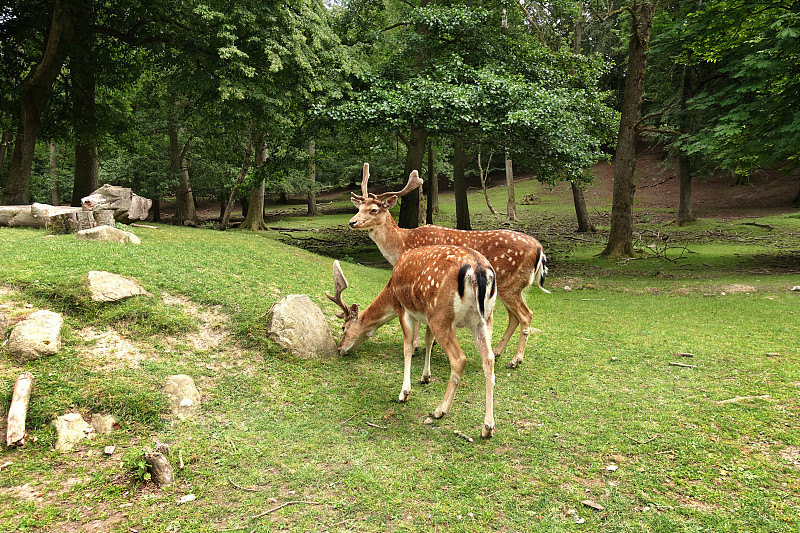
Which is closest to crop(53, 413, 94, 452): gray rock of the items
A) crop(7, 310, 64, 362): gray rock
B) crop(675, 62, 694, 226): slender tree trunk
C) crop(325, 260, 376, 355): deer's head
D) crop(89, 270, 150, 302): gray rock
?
crop(7, 310, 64, 362): gray rock

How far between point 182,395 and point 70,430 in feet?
2.98

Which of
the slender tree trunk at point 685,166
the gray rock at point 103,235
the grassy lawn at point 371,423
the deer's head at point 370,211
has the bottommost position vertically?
the grassy lawn at point 371,423

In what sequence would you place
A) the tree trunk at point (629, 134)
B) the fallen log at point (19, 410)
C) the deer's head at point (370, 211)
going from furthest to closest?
the tree trunk at point (629, 134)
the deer's head at point (370, 211)
the fallen log at point (19, 410)

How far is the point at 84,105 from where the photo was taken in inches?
549

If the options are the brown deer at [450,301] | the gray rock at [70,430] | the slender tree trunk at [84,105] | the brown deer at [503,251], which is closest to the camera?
the gray rock at [70,430]

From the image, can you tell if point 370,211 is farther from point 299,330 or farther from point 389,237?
point 299,330

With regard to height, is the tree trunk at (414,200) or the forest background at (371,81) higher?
the forest background at (371,81)

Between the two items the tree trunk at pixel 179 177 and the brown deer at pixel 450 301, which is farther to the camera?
the tree trunk at pixel 179 177

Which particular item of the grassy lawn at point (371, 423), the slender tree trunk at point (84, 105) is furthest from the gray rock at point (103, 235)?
the slender tree trunk at point (84, 105)

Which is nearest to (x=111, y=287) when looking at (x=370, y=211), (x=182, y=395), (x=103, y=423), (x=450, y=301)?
(x=182, y=395)

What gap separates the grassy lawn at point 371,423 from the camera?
3199 mm

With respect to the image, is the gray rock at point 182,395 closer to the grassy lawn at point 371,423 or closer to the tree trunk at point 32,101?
the grassy lawn at point 371,423

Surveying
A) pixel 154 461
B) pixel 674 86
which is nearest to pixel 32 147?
pixel 154 461

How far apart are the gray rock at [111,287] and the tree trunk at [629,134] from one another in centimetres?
1301
